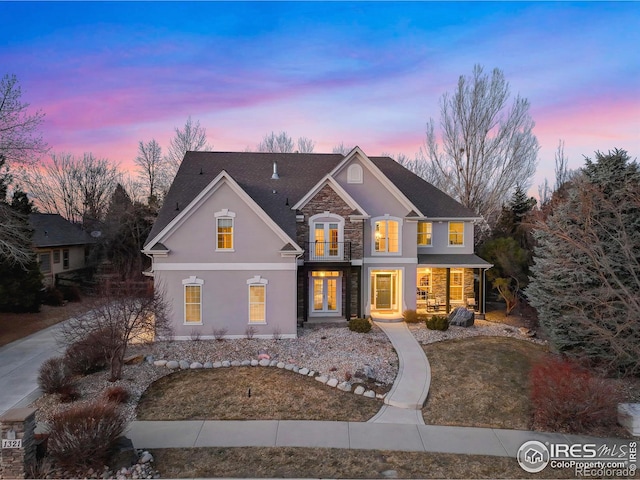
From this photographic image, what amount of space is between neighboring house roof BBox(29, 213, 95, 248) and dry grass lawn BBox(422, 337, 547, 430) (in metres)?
27.7

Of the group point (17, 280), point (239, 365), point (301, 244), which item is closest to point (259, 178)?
point (301, 244)

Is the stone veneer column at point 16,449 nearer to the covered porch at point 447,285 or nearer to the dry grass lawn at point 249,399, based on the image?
the dry grass lawn at point 249,399

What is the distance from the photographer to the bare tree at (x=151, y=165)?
135 ft

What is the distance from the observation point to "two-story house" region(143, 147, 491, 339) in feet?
52.7

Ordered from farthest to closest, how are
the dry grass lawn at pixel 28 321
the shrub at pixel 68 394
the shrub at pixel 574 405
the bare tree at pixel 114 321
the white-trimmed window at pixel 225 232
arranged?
the dry grass lawn at pixel 28 321, the white-trimmed window at pixel 225 232, the bare tree at pixel 114 321, the shrub at pixel 68 394, the shrub at pixel 574 405

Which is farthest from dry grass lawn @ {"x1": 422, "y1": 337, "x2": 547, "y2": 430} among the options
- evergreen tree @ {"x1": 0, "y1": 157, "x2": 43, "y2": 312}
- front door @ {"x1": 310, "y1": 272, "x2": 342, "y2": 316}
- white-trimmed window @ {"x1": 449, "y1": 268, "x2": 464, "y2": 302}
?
evergreen tree @ {"x1": 0, "y1": 157, "x2": 43, "y2": 312}

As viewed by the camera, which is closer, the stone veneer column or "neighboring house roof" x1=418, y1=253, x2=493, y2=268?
the stone veneer column

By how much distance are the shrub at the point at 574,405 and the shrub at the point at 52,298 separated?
26.6 metres

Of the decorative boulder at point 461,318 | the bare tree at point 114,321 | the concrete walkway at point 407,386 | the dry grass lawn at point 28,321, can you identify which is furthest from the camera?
the decorative boulder at point 461,318

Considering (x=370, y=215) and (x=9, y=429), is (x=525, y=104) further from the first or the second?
(x=9, y=429)

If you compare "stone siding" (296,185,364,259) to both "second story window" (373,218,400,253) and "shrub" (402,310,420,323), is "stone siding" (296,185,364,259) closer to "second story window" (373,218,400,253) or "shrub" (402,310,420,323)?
"second story window" (373,218,400,253)

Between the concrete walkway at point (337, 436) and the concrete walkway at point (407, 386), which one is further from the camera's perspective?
the concrete walkway at point (407, 386)

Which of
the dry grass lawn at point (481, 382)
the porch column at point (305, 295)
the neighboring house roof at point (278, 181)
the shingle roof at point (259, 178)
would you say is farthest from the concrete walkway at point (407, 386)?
the neighboring house roof at point (278, 181)

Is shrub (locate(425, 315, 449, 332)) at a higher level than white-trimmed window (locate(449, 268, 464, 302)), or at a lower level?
lower
